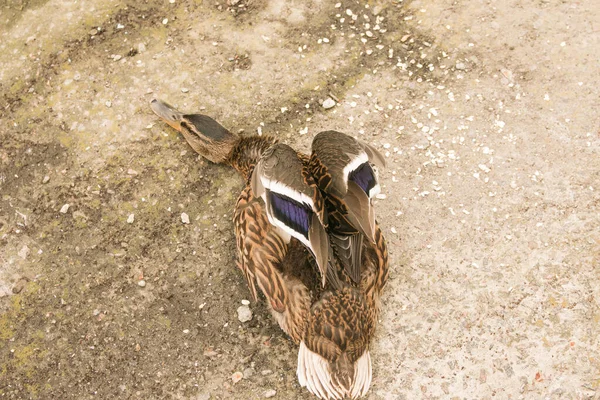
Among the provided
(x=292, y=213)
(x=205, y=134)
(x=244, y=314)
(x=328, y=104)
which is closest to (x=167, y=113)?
(x=205, y=134)

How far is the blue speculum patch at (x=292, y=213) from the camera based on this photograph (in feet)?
9.30

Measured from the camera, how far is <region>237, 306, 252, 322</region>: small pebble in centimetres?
352

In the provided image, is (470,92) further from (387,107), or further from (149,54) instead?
(149,54)

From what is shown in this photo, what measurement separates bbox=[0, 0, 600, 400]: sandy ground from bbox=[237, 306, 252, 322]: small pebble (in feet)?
0.15

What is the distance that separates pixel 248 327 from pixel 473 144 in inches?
80.9

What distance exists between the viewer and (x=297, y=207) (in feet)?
9.34

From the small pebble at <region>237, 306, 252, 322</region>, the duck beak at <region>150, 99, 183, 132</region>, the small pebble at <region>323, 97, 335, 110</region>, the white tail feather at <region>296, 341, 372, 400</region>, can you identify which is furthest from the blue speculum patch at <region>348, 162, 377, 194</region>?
the duck beak at <region>150, 99, 183, 132</region>

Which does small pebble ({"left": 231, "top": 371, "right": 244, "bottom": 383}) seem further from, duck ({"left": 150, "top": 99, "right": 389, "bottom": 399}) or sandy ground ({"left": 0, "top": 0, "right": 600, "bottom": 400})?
duck ({"left": 150, "top": 99, "right": 389, "bottom": 399})

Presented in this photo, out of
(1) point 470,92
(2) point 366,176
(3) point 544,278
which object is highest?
(2) point 366,176

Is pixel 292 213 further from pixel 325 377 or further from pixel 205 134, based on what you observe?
pixel 205 134

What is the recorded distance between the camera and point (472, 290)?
11.7 feet

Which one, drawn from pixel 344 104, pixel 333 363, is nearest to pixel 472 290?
pixel 333 363

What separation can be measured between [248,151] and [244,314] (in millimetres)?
1094

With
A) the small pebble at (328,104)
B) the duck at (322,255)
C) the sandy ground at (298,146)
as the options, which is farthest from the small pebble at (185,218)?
→ the small pebble at (328,104)
